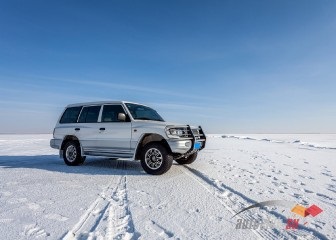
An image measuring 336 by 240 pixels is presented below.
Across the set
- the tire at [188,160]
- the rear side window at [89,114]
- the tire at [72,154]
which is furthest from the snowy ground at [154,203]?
the rear side window at [89,114]

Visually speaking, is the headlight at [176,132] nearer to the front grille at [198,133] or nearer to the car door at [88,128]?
the front grille at [198,133]

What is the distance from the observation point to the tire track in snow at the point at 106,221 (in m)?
3.12

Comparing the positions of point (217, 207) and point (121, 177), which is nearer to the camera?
point (217, 207)

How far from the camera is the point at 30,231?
326 centimetres

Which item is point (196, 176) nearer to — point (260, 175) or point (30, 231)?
point (260, 175)

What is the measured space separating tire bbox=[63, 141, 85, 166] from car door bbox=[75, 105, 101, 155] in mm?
300

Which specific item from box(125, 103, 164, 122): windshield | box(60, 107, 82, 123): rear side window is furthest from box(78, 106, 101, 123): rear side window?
box(125, 103, 164, 122): windshield

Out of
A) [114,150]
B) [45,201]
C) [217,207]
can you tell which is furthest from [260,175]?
[45,201]

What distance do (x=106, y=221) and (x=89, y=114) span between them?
5567 millimetres

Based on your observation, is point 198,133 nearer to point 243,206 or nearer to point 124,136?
point 124,136

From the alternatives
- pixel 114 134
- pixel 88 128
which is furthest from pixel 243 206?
pixel 88 128

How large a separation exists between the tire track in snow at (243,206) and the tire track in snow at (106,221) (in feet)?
4.88

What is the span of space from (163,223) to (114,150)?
4.61 m

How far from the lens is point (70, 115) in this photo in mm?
9195
